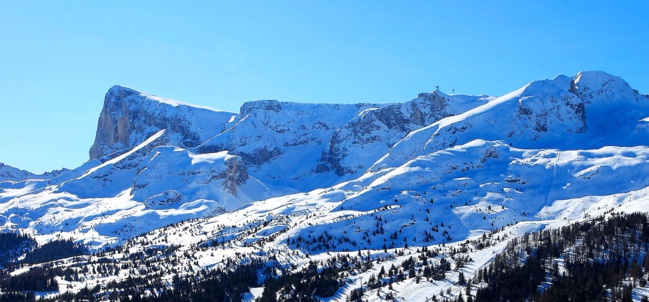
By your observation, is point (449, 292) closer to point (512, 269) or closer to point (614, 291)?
point (512, 269)

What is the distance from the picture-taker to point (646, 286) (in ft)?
557

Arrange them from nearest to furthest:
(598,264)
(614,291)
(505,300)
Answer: (614,291) < (505,300) < (598,264)

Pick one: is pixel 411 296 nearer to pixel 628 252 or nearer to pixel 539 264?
pixel 539 264

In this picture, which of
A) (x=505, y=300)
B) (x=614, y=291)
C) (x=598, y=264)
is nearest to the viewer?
(x=614, y=291)

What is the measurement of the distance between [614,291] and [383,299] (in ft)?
212

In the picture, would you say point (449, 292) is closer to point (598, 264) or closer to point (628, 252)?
point (598, 264)

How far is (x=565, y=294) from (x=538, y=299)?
7.27 m

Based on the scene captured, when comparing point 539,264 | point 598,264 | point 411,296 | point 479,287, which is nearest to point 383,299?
point 411,296

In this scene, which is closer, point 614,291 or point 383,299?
point 614,291

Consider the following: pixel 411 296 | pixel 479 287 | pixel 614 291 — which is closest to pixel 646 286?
pixel 614 291

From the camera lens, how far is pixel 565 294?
559ft

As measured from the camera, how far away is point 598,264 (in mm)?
191750

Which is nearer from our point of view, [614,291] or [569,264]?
[614,291]

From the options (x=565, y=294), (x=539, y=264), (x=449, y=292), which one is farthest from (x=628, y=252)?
(x=449, y=292)
